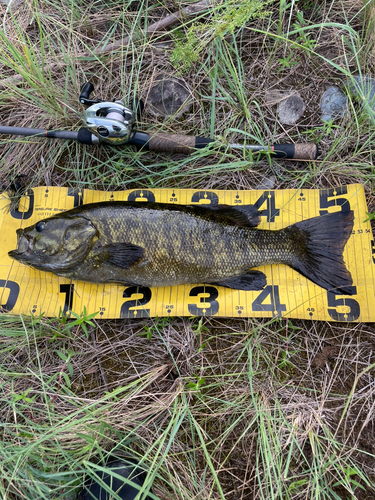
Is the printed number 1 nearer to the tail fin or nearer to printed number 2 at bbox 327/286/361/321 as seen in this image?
the tail fin

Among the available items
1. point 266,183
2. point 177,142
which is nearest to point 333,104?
point 266,183

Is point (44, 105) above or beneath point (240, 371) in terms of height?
above

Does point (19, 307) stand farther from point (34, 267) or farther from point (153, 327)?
point (153, 327)

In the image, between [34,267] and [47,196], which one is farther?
[47,196]

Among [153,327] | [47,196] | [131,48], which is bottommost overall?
[153,327]

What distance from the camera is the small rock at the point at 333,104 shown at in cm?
348

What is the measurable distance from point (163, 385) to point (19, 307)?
1.73 meters

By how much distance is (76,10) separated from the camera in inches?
144

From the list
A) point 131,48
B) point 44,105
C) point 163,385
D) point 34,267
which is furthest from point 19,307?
point 131,48

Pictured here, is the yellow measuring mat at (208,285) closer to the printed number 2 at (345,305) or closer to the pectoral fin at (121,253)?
the printed number 2 at (345,305)

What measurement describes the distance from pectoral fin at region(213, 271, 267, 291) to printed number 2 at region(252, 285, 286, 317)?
106 millimetres

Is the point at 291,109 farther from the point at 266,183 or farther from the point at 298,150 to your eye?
the point at 266,183

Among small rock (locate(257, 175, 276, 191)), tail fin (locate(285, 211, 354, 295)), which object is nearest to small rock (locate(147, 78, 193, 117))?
small rock (locate(257, 175, 276, 191))

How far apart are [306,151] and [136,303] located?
242 cm
